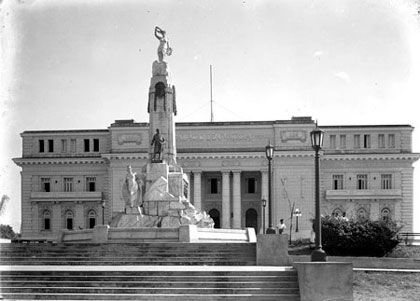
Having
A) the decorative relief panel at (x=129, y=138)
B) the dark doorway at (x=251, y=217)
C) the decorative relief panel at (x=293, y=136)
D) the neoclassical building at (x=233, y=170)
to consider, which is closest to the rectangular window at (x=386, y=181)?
the neoclassical building at (x=233, y=170)

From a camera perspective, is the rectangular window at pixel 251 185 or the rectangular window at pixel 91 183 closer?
the rectangular window at pixel 251 185

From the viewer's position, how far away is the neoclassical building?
276 feet

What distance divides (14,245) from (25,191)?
59.4 m

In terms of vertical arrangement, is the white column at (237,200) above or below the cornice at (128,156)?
below

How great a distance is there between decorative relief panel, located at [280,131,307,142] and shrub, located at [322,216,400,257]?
45458mm

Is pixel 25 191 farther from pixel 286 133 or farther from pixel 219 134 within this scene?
pixel 286 133

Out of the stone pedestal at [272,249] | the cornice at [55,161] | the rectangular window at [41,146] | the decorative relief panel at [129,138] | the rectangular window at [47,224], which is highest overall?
the decorative relief panel at [129,138]

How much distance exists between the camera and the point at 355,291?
25.2m

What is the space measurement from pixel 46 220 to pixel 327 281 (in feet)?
233

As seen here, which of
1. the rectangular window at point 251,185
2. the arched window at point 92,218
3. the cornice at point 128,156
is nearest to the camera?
the cornice at point 128,156

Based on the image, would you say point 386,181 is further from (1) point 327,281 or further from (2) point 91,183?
(1) point 327,281

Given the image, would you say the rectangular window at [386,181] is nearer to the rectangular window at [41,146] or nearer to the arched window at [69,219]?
the arched window at [69,219]

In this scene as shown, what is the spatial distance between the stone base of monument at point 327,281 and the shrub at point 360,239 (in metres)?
16.5

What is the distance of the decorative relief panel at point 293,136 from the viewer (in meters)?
83.9
